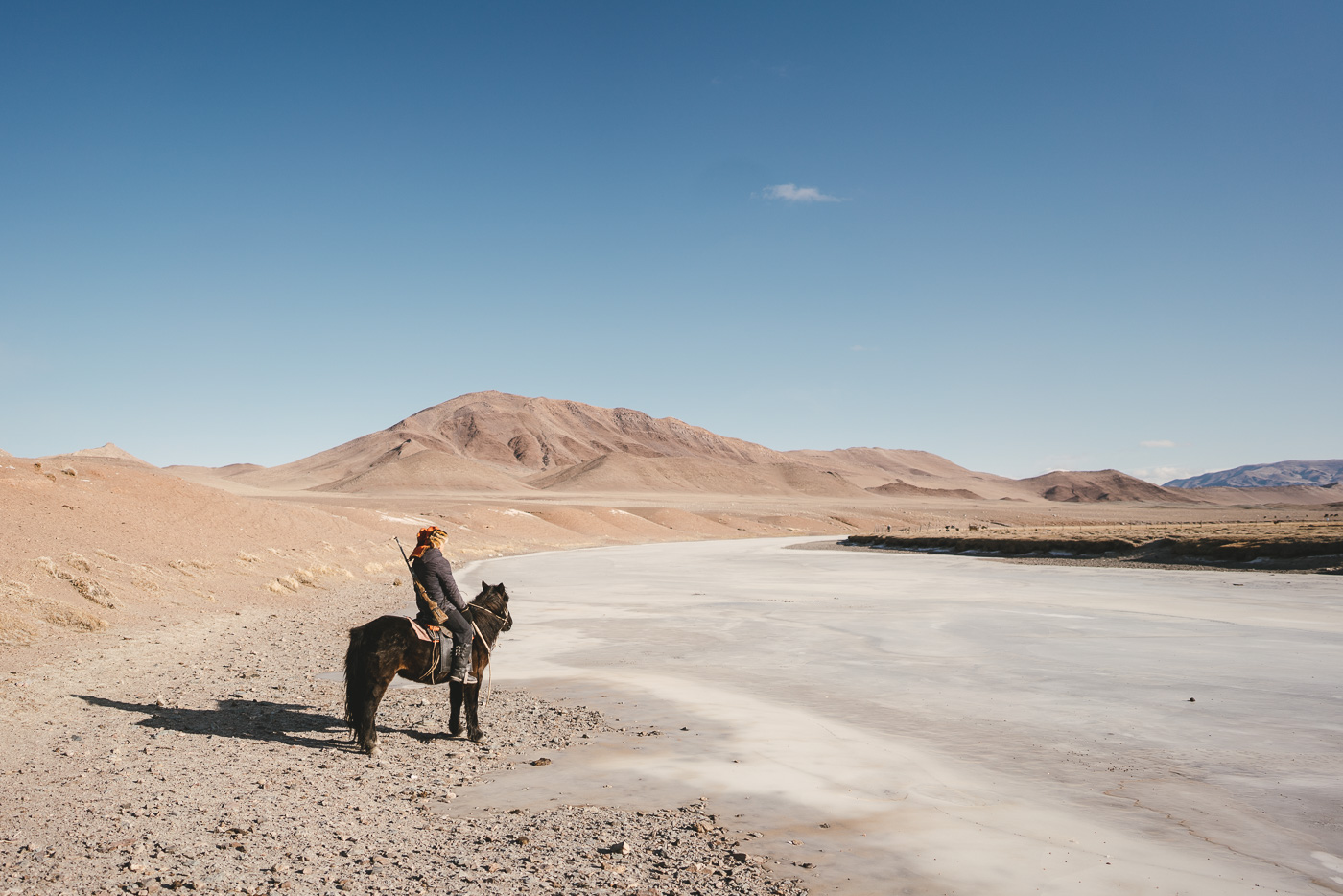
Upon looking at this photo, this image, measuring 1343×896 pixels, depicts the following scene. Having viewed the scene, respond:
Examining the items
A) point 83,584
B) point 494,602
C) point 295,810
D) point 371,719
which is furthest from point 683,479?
point 295,810

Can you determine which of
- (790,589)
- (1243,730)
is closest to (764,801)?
(1243,730)

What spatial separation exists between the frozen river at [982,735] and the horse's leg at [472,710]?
4.14 ft

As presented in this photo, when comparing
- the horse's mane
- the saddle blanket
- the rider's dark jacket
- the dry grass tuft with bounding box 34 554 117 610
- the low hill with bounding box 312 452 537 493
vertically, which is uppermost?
the low hill with bounding box 312 452 537 493

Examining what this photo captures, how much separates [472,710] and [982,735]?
5.72 metres

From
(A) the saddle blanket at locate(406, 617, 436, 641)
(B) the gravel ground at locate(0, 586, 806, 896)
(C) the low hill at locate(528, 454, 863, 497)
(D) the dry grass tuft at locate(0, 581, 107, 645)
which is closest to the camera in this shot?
(B) the gravel ground at locate(0, 586, 806, 896)

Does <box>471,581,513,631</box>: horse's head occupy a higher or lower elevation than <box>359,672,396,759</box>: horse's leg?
higher

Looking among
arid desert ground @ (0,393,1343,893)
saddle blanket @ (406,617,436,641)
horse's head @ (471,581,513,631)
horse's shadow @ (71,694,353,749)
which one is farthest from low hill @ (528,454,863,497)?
saddle blanket @ (406,617,436,641)

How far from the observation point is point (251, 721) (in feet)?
29.5

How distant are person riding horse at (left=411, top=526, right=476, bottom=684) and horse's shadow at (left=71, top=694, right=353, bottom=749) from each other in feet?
4.62

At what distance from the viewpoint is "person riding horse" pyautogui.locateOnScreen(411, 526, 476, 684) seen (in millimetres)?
8406

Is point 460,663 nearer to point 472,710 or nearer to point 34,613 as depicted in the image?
point 472,710

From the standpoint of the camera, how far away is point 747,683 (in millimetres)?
11852

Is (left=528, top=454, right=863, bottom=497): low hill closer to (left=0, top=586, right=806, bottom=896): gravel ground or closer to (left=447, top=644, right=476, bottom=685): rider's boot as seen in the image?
(left=0, top=586, right=806, bottom=896): gravel ground

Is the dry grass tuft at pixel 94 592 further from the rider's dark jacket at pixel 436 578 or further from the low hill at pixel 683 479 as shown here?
the low hill at pixel 683 479
